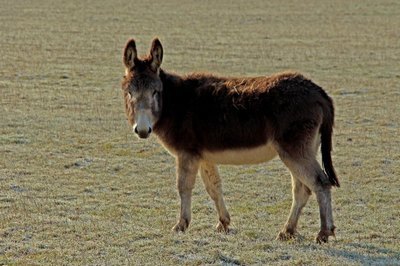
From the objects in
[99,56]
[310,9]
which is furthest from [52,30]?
[310,9]

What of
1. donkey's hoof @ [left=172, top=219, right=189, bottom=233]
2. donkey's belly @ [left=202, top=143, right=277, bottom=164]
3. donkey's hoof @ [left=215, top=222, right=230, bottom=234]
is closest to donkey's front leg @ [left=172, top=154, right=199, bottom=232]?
donkey's hoof @ [left=172, top=219, right=189, bottom=233]

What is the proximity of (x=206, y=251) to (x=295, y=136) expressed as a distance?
165 cm

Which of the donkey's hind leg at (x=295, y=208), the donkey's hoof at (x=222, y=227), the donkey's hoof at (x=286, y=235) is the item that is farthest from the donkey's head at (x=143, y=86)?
the donkey's hoof at (x=286, y=235)

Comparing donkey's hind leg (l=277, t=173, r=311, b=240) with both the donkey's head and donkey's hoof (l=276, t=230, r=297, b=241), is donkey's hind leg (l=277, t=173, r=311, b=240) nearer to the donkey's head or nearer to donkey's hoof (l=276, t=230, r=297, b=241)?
donkey's hoof (l=276, t=230, r=297, b=241)

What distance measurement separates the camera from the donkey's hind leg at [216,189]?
10211 mm

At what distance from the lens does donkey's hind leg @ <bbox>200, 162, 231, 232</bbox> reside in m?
10.2

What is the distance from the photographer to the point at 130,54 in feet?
31.7

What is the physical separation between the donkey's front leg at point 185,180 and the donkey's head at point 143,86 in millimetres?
615

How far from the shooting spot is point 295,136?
8922mm

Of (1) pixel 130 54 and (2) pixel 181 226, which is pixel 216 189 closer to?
(2) pixel 181 226

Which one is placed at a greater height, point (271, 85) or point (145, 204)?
point (271, 85)

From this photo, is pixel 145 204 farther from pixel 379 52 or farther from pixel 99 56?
pixel 379 52

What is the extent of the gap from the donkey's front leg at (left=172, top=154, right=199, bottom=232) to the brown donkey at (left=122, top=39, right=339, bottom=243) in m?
0.01

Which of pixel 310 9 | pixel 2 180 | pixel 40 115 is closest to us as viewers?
pixel 2 180
